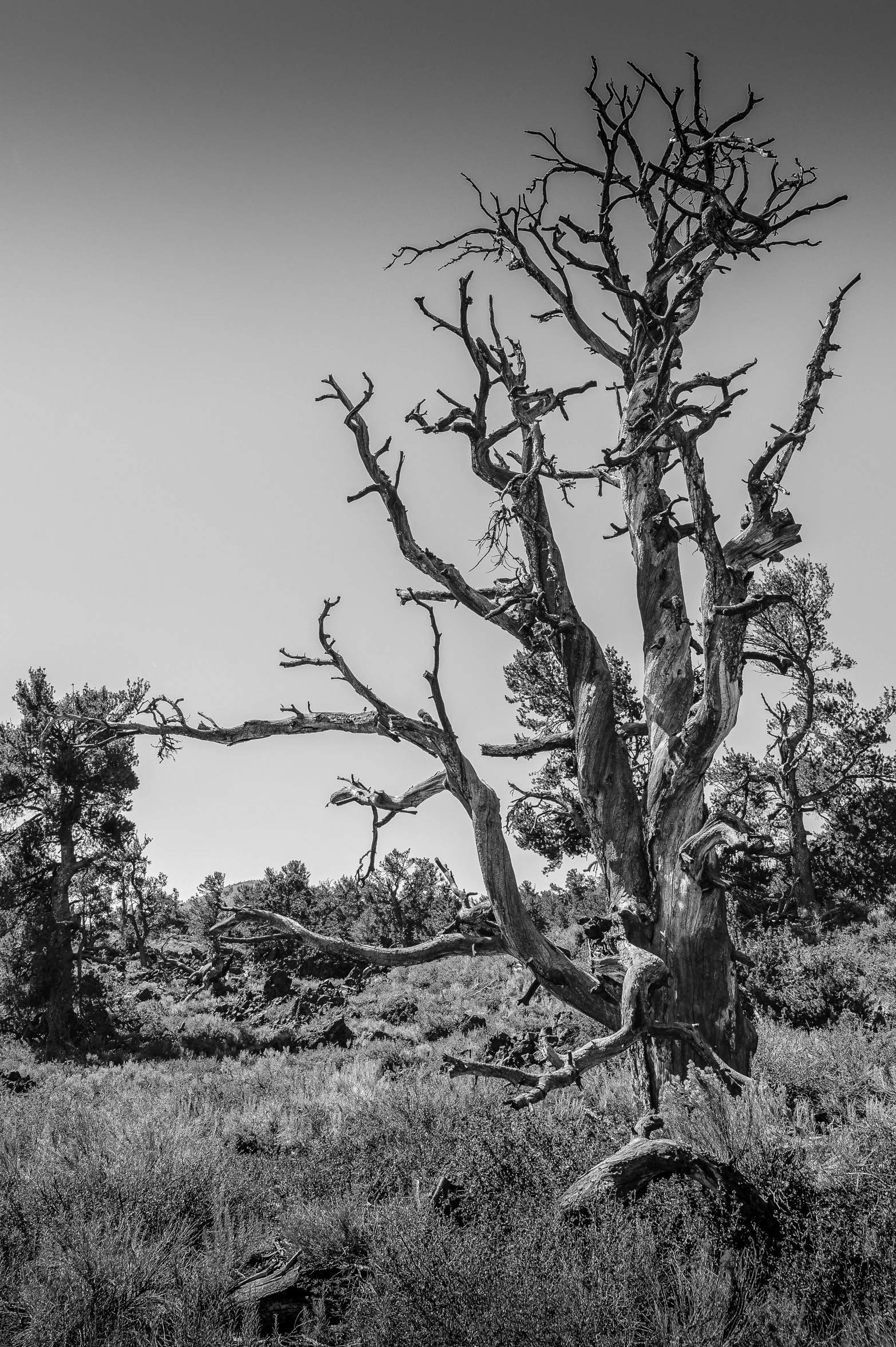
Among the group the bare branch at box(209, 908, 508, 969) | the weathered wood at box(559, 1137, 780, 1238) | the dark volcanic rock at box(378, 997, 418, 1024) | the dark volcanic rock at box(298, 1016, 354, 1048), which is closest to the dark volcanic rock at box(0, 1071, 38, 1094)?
the dark volcanic rock at box(298, 1016, 354, 1048)

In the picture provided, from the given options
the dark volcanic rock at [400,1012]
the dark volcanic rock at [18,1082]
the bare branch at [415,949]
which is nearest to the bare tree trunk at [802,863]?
the dark volcanic rock at [400,1012]

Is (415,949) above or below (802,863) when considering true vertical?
below

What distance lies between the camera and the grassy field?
10.7 feet

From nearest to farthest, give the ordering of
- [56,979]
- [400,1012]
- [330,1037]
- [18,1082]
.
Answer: [18,1082]
[330,1037]
[400,1012]
[56,979]

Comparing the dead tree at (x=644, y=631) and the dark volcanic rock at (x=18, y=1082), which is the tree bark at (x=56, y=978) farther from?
the dead tree at (x=644, y=631)

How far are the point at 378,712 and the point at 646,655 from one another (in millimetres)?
2326

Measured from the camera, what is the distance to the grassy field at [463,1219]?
327 centimetres

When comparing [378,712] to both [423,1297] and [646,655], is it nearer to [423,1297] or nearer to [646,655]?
[646,655]

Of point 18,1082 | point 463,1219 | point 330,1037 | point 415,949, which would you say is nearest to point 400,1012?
point 330,1037

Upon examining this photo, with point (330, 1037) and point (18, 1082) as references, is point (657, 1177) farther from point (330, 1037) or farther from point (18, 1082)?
point (330, 1037)

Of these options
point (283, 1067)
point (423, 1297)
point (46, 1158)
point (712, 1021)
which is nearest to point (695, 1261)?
point (423, 1297)

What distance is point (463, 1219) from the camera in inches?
181

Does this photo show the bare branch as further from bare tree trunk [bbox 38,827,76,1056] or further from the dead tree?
bare tree trunk [bbox 38,827,76,1056]

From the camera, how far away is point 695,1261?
3662 mm
